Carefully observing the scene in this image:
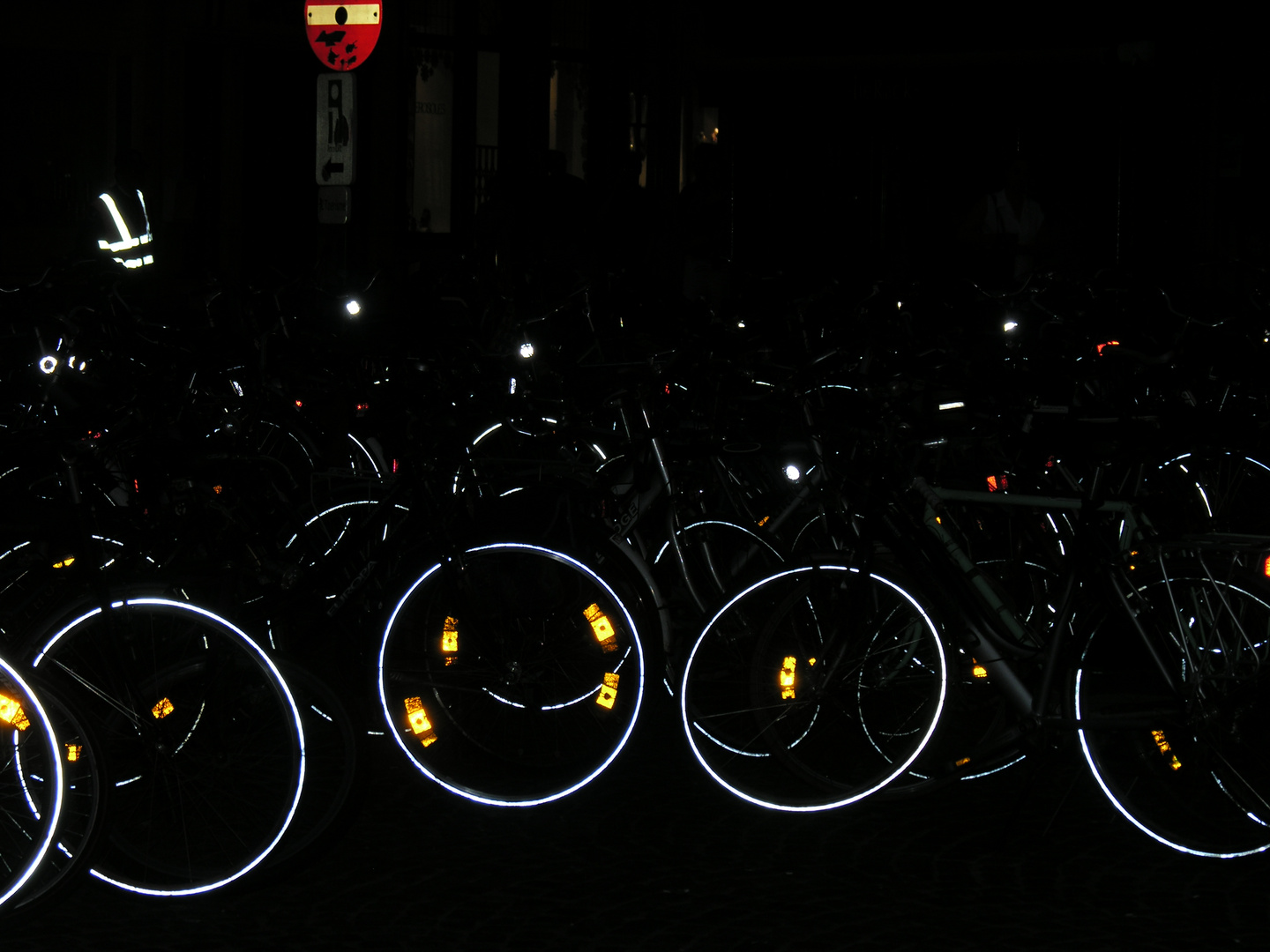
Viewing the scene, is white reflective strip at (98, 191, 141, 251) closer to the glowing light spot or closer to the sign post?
the sign post

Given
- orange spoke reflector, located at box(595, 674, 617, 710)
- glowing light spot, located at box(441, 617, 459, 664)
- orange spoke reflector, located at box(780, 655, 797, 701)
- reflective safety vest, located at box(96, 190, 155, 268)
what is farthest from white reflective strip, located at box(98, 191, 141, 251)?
orange spoke reflector, located at box(780, 655, 797, 701)

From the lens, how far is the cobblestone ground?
404 centimetres

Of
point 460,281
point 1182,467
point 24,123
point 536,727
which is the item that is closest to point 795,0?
point 460,281

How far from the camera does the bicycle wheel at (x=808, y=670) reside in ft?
15.8

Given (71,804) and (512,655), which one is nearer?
(71,804)

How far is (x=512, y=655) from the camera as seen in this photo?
507 cm

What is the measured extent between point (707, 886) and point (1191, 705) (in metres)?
1.40

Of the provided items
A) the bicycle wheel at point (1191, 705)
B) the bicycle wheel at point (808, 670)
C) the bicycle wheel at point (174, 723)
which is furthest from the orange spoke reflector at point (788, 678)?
the bicycle wheel at point (174, 723)

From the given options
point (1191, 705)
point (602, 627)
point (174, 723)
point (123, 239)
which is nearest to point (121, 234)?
point (123, 239)

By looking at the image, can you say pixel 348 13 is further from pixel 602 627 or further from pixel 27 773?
pixel 27 773

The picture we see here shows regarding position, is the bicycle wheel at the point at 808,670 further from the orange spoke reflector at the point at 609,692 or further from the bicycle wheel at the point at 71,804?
the bicycle wheel at the point at 71,804

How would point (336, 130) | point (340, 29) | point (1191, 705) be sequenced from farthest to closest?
point (340, 29) → point (336, 130) → point (1191, 705)

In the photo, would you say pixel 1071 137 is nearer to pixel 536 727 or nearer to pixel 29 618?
pixel 536 727

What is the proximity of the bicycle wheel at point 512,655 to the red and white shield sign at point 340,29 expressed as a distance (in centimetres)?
474
